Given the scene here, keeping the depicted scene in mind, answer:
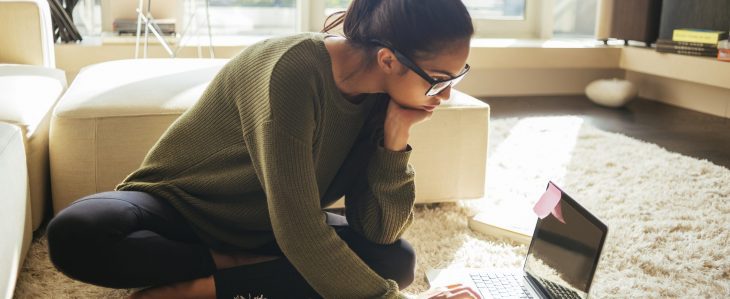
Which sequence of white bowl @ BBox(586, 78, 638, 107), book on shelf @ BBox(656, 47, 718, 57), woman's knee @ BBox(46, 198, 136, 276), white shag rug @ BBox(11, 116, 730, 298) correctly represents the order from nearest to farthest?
woman's knee @ BBox(46, 198, 136, 276) → white shag rug @ BBox(11, 116, 730, 298) → book on shelf @ BBox(656, 47, 718, 57) → white bowl @ BBox(586, 78, 638, 107)

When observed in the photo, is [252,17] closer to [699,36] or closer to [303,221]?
[699,36]

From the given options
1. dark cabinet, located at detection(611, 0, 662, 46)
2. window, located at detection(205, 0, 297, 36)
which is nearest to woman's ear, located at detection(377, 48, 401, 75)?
window, located at detection(205, 0, 297, 36)

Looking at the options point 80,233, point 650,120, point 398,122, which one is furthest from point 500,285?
point 650,120

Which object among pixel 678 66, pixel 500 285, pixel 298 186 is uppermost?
pixel 298 186

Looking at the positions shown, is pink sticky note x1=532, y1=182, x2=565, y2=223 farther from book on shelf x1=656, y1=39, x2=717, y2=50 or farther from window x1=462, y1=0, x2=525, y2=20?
window x1=462, y1=0, x2=525, y2=20

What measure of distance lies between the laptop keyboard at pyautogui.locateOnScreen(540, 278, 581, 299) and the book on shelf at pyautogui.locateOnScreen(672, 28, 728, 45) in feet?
8.62

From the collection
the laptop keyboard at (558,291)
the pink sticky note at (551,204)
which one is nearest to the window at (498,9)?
the pink sticky note at (551,204)

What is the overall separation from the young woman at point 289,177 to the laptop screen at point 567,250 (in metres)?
0.19

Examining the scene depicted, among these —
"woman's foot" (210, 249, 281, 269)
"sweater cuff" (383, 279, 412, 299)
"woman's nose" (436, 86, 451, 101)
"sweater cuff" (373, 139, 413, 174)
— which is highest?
"woman's nose" (436, 86, 451, 101)

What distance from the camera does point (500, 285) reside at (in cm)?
149

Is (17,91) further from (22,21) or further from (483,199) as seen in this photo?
(483,199)

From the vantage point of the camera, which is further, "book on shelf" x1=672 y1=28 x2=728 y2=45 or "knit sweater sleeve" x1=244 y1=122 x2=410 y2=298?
"book on shelf" x1=672 y1=28 x2=728 y2=45

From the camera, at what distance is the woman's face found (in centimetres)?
109

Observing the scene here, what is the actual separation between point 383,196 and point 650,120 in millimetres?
2622
